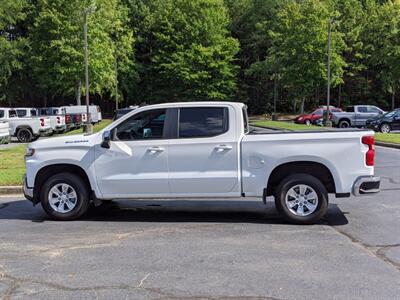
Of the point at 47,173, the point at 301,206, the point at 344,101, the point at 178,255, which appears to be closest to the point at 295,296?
the point at 178,255

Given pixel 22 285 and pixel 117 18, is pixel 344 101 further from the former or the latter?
pixel 22 285

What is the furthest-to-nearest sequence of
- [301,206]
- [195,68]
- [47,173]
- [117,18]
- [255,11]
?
1. [255,11]
2. [195,68]
3. [117,18]
4. [47,173]
5. [301,206]

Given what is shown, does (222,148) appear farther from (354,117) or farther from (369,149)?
(354,117)

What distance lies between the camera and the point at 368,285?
17.1ft

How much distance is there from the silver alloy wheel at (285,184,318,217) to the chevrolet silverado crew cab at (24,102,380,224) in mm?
15

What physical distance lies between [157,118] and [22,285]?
380 centimetres

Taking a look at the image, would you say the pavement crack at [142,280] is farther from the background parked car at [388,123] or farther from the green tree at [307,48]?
the green tree at [307,48]

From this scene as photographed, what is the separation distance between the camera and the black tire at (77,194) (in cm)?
844

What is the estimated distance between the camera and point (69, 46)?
45219 millimetres

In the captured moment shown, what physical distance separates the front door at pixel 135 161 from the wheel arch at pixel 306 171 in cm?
167

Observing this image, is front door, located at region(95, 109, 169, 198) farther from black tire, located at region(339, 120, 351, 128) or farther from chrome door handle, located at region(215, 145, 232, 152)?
black tire, located at region(339, 120, 351, 128)

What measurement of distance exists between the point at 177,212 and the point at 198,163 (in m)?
1.40

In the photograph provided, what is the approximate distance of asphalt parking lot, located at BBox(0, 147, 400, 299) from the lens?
16.9ft

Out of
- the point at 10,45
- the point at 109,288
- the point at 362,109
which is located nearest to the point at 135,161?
the point at 109,288
